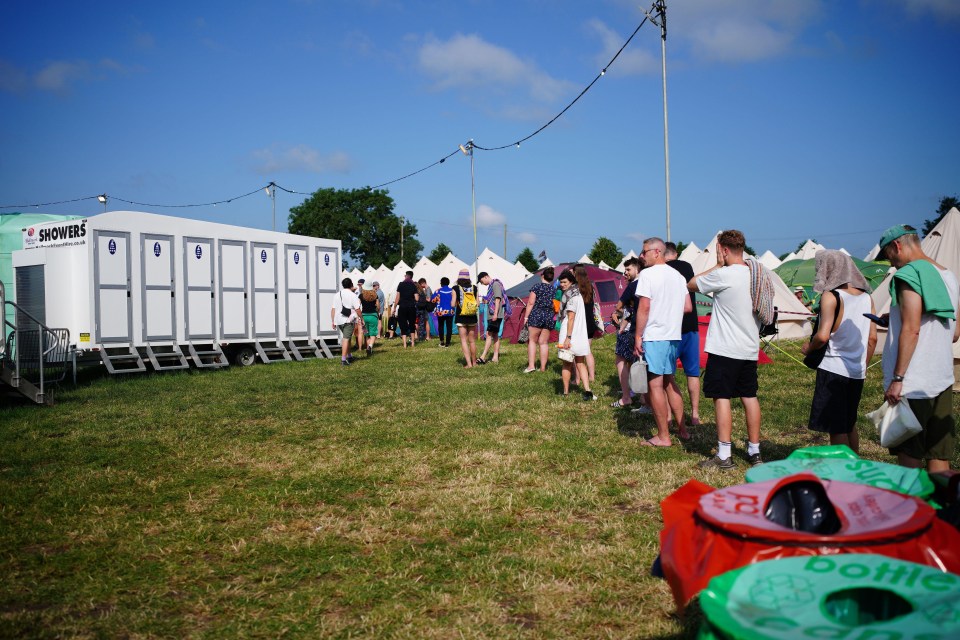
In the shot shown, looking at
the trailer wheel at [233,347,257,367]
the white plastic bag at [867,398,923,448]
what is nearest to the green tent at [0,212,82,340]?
the trailer wheel at [233,347,257,367]

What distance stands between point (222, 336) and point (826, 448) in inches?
569

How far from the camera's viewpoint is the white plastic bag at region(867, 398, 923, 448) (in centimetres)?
398

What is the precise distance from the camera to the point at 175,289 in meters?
14.2

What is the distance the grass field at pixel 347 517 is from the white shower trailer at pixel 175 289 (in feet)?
12.8

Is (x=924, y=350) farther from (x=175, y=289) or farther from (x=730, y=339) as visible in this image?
(x=175, y=289)

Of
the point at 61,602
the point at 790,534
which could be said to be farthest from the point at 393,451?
the point at 790,534

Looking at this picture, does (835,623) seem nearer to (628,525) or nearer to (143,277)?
(628,525)

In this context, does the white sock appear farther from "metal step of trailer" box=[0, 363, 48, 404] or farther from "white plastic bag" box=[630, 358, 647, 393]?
"metal step of trailer" box=[0, 363, 48, 404]

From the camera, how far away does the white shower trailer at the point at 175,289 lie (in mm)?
13031

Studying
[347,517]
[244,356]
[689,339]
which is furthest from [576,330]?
[244,356]

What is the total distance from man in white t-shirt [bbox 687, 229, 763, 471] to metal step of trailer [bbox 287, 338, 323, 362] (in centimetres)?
1228

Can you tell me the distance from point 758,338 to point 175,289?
1205 cm

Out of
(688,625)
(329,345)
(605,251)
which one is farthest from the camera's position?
(605,251)

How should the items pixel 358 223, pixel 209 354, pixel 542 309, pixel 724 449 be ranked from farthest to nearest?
pixel 358 223 < pixel 209 354 < pixel 542 309 < pixel 724 449
